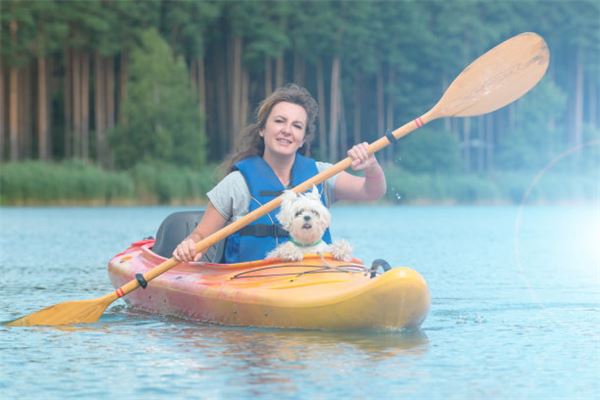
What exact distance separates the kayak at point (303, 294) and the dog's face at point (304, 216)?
19cm

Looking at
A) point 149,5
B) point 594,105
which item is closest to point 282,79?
point 149,5

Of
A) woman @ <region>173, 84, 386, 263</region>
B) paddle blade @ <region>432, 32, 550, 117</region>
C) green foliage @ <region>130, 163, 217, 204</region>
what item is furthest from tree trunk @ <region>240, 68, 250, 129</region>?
woman @ <region>173, 84, 386, 263</region>

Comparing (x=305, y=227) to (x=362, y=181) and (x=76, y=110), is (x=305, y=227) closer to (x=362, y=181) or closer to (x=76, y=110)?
(x=362, y=181)

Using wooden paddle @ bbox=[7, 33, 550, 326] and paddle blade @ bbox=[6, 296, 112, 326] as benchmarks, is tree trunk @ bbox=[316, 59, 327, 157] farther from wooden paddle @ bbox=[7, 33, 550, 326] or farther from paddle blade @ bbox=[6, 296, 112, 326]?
paddle blade @ bbox=[6, 296, 112, 326]

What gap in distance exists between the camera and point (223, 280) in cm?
865

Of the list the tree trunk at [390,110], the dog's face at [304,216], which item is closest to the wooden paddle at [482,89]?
the dog's face at [304,216]

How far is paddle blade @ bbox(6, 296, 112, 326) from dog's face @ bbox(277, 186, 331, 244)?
165 cm

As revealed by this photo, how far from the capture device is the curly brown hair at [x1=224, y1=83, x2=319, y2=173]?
8578mm

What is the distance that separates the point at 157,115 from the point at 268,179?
1326 inches

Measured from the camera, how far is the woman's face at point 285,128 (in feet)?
27.9

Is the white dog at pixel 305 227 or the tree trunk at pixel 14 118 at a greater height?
the tree trunk at pixel 14 118

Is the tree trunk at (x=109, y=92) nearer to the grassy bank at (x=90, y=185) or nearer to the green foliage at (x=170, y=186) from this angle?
the grassy bank at (x=90, y=185)

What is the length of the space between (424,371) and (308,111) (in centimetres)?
229

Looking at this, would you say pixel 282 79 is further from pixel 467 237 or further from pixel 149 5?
pixel 467 237
